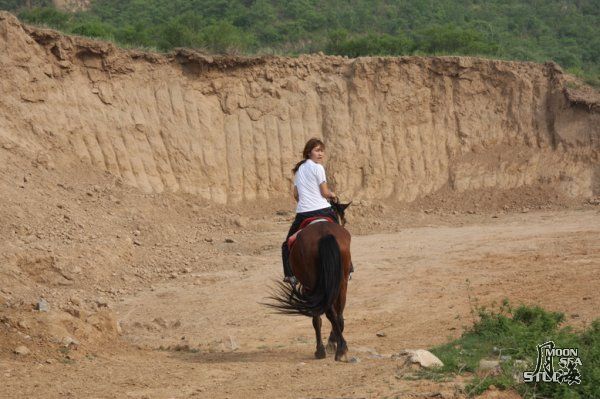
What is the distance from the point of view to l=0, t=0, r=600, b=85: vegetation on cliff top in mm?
30172

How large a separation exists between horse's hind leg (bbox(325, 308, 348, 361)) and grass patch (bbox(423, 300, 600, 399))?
3.13ft

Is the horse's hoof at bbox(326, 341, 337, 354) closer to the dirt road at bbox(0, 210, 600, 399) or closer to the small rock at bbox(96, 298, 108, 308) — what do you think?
the dirt road at bbox(0, 210, 600, 399)

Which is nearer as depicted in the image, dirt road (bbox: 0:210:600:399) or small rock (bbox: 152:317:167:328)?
dirt road (bbox: 0:210:600:399)

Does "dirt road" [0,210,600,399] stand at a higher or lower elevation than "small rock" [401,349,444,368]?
lower

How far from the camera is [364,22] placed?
126 feet

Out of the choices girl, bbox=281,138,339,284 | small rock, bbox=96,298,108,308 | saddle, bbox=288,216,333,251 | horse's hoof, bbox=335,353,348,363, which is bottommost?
small rock, bbox=96,298,108,308

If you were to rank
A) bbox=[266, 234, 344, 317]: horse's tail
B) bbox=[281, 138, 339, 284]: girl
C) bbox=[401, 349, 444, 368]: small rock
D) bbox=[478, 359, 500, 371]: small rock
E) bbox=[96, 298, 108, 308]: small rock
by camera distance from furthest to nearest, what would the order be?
bbox=[96, 298, 108, 308]: small rock, bbox=[281, 138, 339, 284]: girl, bbox=[266, 234, 344, 317]: horse's tail, bbox=[401, 349, 444, 368]: small rock, bbox=[478, 359, 500, 371]: small rock

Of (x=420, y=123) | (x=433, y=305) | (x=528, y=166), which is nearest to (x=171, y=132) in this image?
(x=420, y=123)

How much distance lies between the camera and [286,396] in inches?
284

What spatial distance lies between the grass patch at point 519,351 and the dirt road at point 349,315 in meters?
0.34

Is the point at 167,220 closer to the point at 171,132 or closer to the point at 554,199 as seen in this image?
the point at 171,132

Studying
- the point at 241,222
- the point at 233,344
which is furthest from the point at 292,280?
the point at 241,222

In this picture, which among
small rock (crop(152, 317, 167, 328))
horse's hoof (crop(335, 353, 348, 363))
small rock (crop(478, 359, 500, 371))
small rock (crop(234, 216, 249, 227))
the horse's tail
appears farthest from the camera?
small rock (crop(234, 216, 249, 227))

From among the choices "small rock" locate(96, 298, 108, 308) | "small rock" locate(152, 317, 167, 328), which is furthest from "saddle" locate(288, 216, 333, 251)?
"small rock" locate(96, 298, 108, 308)
